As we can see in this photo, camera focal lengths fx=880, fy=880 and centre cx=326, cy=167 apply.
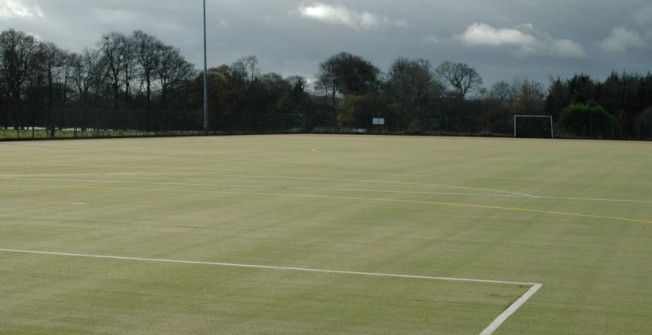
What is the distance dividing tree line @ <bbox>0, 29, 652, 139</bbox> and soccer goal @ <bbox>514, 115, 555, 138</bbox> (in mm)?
210

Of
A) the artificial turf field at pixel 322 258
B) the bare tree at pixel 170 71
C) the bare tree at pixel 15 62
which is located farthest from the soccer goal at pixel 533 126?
the artificial turf field at pixel 322 258

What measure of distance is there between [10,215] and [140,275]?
641cm

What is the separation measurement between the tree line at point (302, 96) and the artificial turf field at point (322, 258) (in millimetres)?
60964

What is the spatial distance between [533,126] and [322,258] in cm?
8275

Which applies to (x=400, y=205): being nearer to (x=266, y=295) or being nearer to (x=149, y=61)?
(x=266, y=295)

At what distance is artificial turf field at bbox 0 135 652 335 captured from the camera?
810 centimetres

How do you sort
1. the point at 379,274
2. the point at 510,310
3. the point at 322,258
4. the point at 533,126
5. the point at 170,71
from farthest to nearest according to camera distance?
the point at 170,71, the point at 533,126, the point at 322,258, the point at 379,274, the point at 510,310

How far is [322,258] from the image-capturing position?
11344mm

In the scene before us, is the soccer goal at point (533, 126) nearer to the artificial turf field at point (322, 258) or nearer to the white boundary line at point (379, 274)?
the artificial turf field at point (322, 258)

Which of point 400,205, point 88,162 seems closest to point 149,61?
point 88,162

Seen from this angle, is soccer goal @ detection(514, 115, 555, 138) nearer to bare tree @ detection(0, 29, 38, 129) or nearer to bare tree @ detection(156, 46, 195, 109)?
bare tree @ detection(156, 46, 195, 109)

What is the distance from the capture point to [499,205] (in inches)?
712

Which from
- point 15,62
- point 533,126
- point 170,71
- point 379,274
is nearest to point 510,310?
point 379,274

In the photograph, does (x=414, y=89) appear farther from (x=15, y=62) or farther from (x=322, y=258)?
(x=322, y=258)
